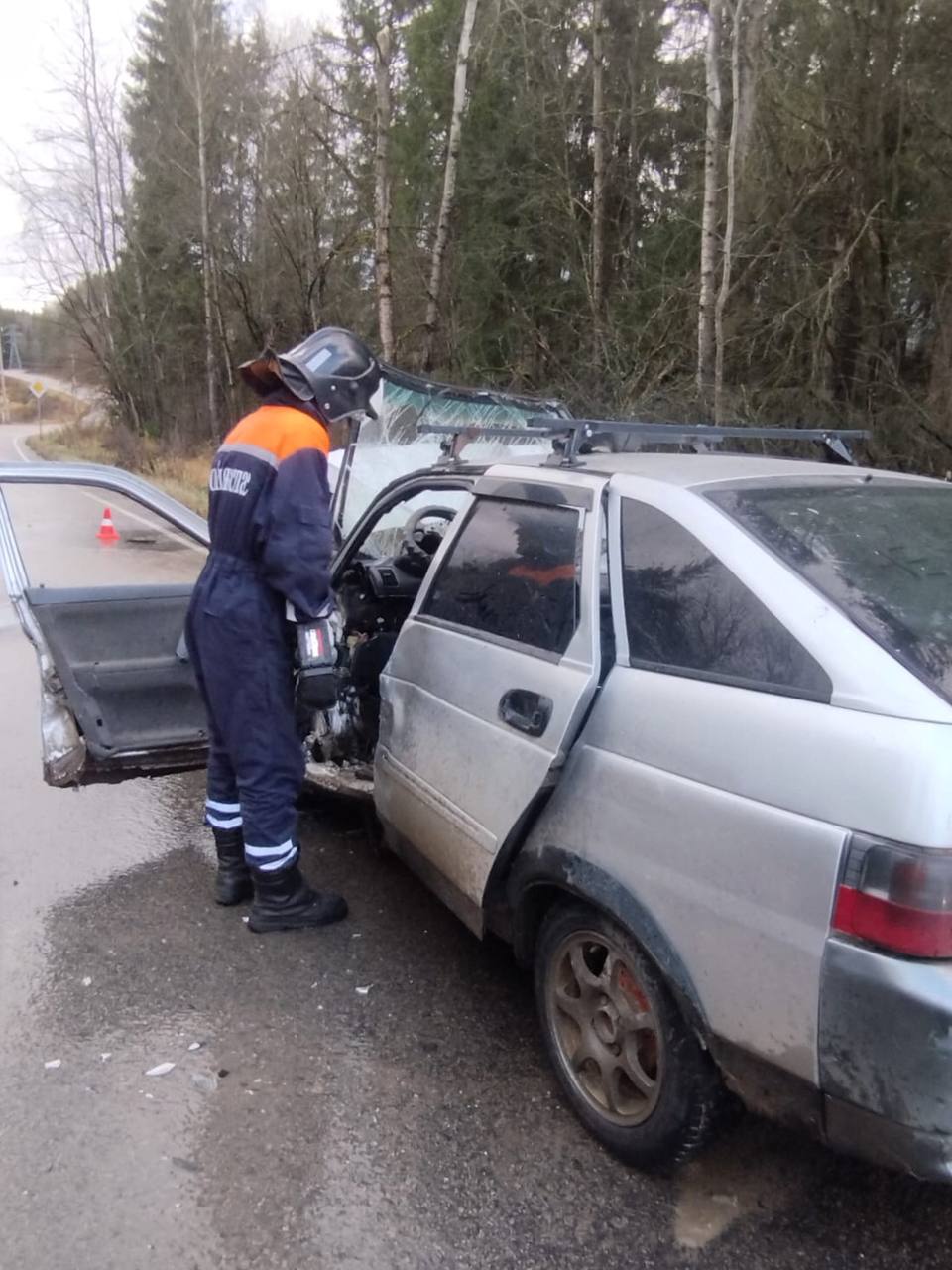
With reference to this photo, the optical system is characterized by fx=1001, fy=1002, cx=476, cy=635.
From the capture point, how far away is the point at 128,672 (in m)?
4.41

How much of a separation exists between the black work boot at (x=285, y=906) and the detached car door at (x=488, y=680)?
1.48 ft

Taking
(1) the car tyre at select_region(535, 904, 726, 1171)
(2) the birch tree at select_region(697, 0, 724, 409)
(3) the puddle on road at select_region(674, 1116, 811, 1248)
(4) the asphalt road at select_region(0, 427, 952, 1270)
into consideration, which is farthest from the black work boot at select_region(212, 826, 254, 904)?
(2) the birch tree at select_region(697, 0, 724, 409)

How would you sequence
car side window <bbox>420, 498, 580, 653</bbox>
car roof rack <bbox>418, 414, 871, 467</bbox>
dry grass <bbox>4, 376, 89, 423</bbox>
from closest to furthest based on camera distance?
car side window <bbox>420, 498, 580, 653</bbox> → car roof rack <bbox>418, 414, 871, 467</bbox> → dry grass <bbox>4, 376, 89, 423</bbox>

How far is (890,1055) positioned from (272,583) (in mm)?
2382

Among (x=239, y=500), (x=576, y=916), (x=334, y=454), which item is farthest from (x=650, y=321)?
(x=576, y=916)

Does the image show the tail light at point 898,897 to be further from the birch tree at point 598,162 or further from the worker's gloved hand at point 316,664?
the birch tree at point 598,162

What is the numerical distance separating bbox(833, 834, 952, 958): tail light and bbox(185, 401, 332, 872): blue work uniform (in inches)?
83.1

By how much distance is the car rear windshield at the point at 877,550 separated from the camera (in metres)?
2.02

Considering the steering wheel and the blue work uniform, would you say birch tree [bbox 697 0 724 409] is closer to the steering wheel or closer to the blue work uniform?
the steering wheel

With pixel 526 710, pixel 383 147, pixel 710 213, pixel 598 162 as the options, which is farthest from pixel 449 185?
pixel 526 710

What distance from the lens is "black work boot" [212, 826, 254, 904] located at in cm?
391

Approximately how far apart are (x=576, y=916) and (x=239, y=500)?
1.81 m

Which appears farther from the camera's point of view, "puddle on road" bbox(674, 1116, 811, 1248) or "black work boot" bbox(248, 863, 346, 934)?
"black work boot" bbox(248, 863, 346, 934)

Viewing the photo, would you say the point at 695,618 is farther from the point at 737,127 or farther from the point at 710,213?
the point at 737,127
